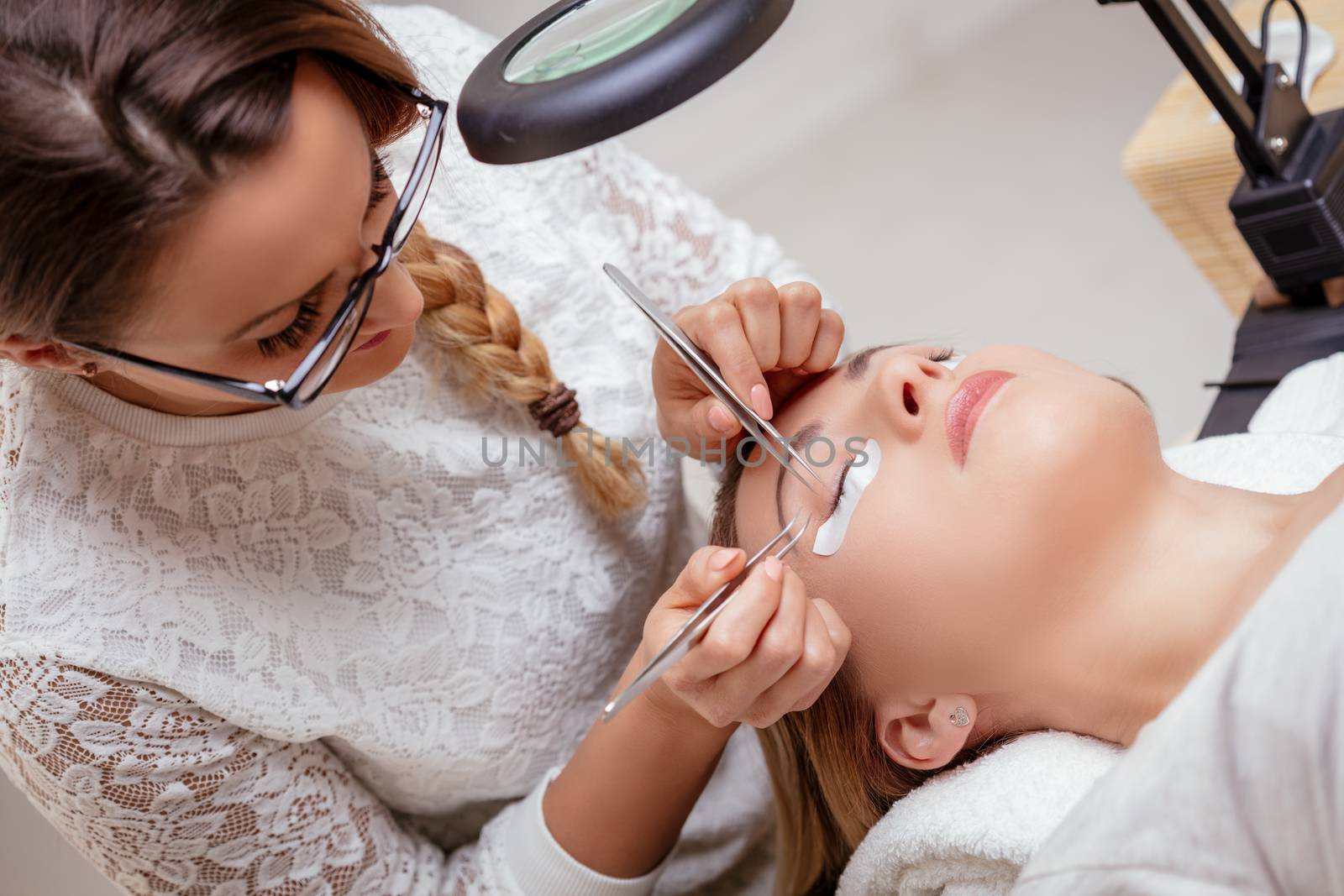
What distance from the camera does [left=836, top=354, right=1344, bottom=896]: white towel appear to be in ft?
2.54

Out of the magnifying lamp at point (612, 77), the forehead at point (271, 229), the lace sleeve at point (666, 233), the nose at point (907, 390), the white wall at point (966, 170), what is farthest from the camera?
the white wall at point (966, 170)

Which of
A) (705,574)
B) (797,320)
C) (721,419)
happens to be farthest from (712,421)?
(705,574)

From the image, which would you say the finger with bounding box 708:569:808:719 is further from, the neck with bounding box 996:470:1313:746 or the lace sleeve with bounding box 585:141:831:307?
the lace sleeve with bounding box 585:141:831:307

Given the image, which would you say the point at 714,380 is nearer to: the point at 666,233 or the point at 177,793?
the point at 666,233

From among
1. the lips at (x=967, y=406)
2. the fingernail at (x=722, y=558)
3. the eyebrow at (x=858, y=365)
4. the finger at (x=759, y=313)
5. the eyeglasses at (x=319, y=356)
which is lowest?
the lips at (x=967, y=406)

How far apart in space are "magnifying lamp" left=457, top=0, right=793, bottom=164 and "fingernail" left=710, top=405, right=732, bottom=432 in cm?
36

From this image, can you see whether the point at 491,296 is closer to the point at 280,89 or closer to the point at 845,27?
the point at 280,89

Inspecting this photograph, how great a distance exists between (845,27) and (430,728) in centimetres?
232

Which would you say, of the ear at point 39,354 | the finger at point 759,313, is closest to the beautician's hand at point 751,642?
the finger at point 759,313

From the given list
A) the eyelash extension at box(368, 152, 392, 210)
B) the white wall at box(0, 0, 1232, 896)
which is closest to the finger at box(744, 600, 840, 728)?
the eyelash extension at box(368, 152, 392, 210)

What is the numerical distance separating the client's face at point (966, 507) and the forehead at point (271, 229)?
43 centimetres

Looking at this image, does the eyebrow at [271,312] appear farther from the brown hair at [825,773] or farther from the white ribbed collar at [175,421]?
the brown hair at [825,773]

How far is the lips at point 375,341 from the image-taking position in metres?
0.81

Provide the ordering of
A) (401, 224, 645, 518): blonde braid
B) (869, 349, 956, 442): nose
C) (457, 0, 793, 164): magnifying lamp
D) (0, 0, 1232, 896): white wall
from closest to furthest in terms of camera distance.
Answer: (457, 0, 793, 164): magnifying lamp
(869, 349, 956, 442): nose
(401, 224, 645, 518): blonde braid
(0, 0, 1232, 896): white wall
